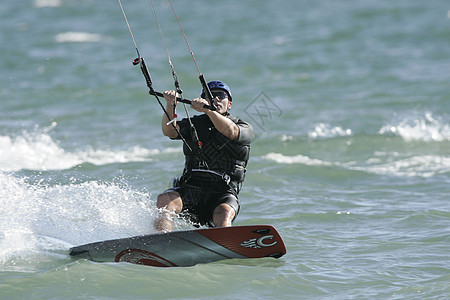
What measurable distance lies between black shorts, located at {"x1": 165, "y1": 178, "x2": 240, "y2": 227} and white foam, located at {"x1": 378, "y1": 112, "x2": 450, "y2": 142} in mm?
6361

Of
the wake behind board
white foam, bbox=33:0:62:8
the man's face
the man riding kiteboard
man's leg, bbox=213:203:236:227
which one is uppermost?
white foam, bbox=33:0:62:8

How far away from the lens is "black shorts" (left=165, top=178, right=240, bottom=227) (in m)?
6.05

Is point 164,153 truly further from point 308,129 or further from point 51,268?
point 51,268

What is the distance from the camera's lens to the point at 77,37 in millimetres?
20562

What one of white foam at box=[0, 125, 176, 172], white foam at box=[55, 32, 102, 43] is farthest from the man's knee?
white foam at box=[55, 32, 102, 43]

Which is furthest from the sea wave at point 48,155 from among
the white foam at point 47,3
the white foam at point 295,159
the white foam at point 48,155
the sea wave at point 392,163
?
the white foam at point 47,3

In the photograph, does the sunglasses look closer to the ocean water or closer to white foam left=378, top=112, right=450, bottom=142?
the ocean water

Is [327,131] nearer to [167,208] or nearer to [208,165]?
[208,165]

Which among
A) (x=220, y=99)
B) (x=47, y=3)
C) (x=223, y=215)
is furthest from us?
(x=47, y=3)

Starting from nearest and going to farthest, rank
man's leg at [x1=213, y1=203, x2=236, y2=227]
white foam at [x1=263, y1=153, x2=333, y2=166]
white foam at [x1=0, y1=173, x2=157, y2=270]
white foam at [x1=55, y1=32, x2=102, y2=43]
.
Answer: man's leg at [x1=213, y1=203, x2=236, y2=227] < white foam at [x1=0, y1=173, x2=157, y2=270] < white foam at [x1=263, y1=153, x2=333, y2=166] < white foam at [x1=55, y1=32, x2=102, y2=43]

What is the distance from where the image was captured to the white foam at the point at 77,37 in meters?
20.2

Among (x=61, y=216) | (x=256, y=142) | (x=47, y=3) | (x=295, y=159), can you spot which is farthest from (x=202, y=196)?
(x=47, y=3)

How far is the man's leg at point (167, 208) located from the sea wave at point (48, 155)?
4.25 meters

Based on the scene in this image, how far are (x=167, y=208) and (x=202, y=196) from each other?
0.38 meters
